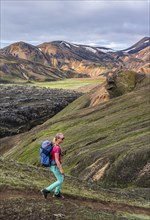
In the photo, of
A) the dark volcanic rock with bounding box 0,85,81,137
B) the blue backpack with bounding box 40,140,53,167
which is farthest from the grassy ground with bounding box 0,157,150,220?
the dark volcanic rock with bounding box 0,85,81,137

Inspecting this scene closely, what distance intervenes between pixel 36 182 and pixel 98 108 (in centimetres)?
8006

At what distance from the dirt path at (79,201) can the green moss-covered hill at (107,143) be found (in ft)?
73.4

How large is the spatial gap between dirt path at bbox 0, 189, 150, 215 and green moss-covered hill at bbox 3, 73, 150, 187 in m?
22.4

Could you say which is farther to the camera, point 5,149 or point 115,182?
point 5,149

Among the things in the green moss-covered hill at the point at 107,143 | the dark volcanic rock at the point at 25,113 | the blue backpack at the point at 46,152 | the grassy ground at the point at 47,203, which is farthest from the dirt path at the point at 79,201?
the dark volcanic rock at the point at 25,113

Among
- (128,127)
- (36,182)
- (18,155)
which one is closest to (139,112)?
(128,127)

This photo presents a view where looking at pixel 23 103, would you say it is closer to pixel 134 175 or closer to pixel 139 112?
pixel 139 112

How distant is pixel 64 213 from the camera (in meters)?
21.6

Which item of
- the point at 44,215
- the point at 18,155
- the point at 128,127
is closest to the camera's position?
the point at 44,215

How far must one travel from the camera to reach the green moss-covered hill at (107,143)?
57.4 m

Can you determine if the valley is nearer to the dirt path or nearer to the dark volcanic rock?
the dirt path

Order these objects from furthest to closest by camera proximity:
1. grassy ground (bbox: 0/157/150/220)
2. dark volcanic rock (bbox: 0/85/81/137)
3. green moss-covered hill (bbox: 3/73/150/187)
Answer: dark volcanic rock (bbox: 0/85/81/137), green moss-covered hill (bbox: 3/73/150/187), grassy ground (bbox: 0/157/150/220)

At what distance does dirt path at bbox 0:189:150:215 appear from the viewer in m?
23.3

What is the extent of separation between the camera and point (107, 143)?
72.1 meters
